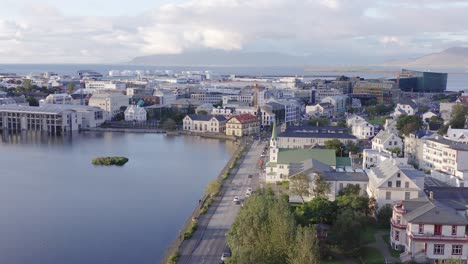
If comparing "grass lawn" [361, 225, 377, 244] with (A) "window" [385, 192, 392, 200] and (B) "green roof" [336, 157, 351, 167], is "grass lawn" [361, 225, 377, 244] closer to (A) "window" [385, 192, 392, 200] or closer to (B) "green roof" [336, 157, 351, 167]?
(A) "window" [385, 192, 392, 200]

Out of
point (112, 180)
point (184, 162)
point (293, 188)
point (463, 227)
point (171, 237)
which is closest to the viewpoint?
point (463, 227)

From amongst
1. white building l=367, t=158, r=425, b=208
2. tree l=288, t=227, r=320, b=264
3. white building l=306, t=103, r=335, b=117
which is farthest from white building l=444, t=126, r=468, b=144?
white building l=306, t=103, r=335, b=117

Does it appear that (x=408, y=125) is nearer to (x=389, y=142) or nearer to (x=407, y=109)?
(x=389, y=142)

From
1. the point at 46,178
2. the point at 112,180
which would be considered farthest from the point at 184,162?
the point at 46,178

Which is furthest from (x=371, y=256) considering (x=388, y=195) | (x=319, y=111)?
(x=319, y=111)

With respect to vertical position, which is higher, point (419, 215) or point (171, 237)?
point (419, 215)

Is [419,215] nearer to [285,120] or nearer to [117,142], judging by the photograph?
[117,142]
